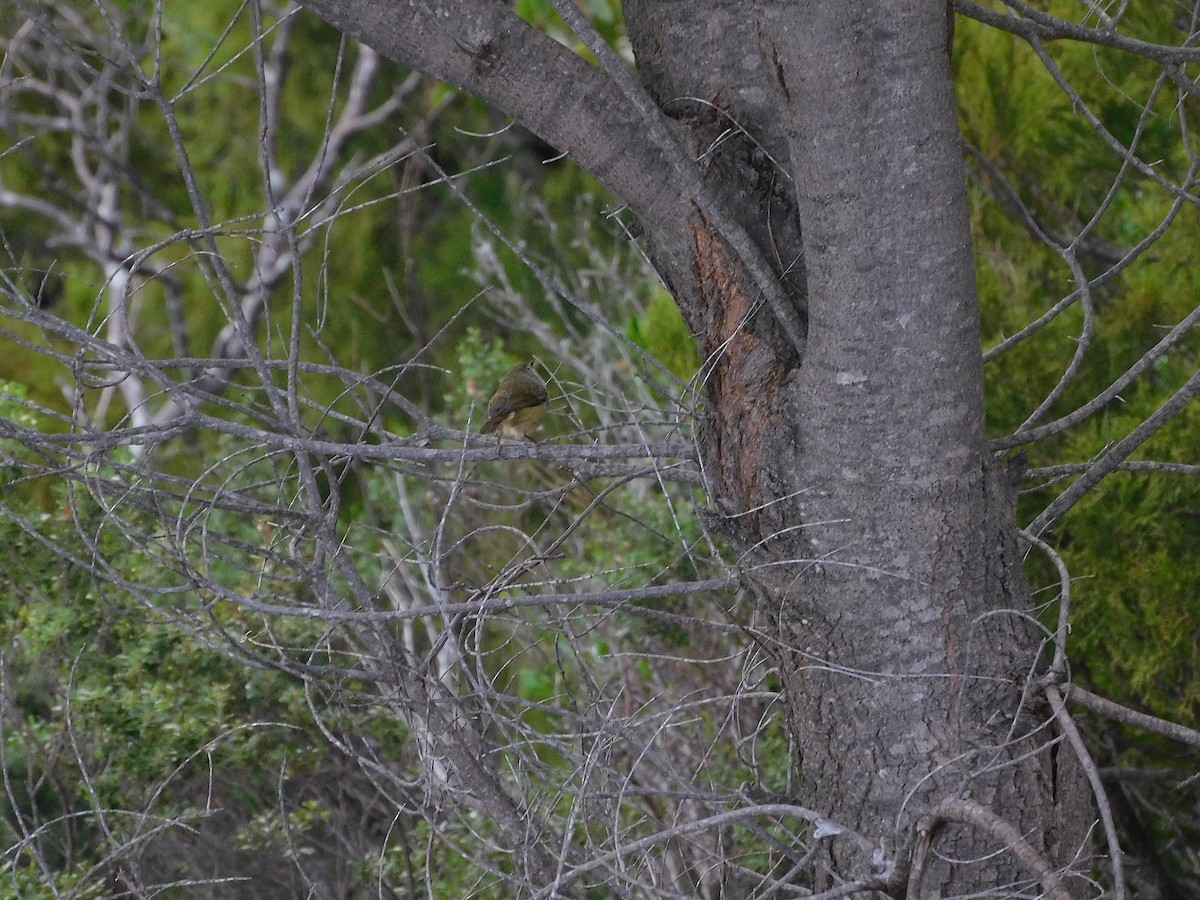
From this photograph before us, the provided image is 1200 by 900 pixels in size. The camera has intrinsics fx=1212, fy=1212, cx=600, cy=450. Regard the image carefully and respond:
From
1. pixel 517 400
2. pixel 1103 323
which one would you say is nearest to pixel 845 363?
pixel 517 400

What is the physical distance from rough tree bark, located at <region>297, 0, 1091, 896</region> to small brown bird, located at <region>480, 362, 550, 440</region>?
0.60m

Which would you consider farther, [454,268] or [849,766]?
[454,268]

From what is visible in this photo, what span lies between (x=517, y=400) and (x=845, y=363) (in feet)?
3.00

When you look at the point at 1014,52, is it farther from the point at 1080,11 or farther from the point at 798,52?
the point at 798,52

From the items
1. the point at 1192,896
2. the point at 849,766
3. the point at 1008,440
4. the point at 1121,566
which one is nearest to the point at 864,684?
the point at 849,766

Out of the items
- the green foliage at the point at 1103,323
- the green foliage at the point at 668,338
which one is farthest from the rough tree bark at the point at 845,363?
the green foliage at the point at 668,338

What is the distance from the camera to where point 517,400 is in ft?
7.84

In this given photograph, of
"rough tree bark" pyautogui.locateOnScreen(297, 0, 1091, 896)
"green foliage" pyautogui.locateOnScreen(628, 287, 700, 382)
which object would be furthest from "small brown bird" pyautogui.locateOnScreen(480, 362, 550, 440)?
"green foliage" pyautogui.locateOnScreen(628, 287, 700, 382)

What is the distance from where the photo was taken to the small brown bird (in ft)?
7.82

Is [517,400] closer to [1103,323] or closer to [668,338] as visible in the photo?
[668,338]

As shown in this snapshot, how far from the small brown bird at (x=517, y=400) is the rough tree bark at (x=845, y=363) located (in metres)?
0.60

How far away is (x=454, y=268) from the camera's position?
6.75 meters

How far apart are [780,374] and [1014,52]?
1968 mm

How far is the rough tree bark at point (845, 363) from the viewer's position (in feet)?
5.10
